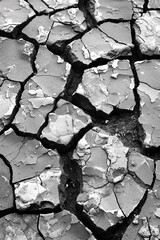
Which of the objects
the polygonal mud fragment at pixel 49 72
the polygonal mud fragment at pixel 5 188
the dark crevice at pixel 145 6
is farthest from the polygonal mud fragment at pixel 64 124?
the dark crevice at pixel 145 6

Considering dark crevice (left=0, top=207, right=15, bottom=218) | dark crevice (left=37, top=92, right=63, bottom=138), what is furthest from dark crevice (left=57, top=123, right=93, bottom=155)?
dark crevice (left=0, top=207, right=15, bottom=218)

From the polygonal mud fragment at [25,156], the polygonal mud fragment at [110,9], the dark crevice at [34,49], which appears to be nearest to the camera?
the polygonal mud fragment at [25,156]

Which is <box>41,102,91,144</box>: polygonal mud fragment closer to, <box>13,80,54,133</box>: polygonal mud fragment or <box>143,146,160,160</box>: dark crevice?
<box>13,80,54,133</box>: polygonal mud fragment

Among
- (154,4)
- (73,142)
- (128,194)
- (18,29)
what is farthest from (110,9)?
(128,194)

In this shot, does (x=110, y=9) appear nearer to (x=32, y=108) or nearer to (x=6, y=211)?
(x=32, y=108)

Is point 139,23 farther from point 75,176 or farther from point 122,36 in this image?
point 75,176

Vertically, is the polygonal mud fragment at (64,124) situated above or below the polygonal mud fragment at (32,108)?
below

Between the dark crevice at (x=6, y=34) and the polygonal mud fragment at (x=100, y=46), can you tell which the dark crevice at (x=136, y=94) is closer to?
the polygonal mud fragment at (x=100, y=46)
